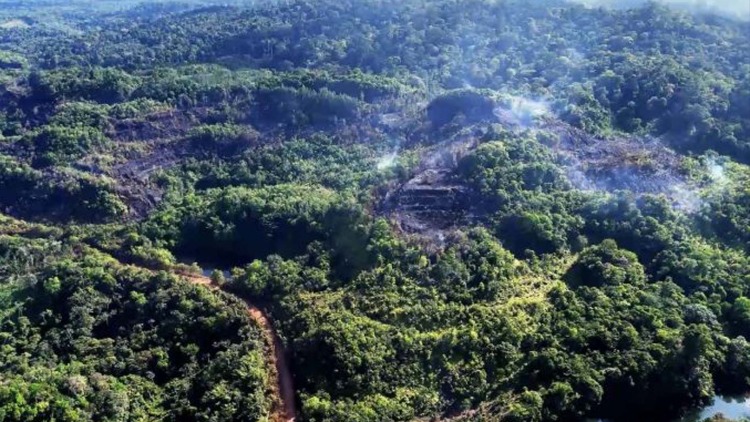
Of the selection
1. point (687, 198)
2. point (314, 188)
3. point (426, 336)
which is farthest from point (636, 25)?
point (426, 336)

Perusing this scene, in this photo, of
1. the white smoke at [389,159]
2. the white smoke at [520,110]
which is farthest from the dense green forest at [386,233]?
the white smoke at [389,159]

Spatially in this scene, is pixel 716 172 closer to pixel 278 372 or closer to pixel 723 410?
pixel 723 410

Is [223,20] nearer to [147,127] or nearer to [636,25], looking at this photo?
[147,127]

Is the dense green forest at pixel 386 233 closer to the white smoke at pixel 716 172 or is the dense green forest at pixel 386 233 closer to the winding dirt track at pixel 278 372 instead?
the winding dirt track at pixel 278 372

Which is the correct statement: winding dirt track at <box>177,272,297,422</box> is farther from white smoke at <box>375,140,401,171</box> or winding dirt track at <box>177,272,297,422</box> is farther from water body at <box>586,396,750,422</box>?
white smoke at <box>375,140,401,171</box>

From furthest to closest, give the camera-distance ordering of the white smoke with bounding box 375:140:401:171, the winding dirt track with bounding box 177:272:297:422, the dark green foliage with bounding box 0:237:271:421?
the white smoke with bounding box 375:140:401:171 → the winding dirt track with bounding box 177:272:297:422 → the dark green foliage with bounding box 0:237:271:421

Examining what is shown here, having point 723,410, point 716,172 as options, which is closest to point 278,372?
point 723,410

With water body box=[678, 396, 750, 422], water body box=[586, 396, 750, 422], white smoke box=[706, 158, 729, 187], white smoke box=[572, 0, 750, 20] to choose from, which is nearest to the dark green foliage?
water body box=[586, 396, 750, 422]
